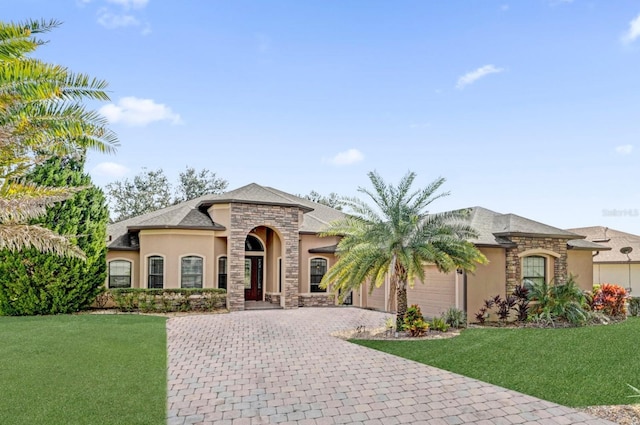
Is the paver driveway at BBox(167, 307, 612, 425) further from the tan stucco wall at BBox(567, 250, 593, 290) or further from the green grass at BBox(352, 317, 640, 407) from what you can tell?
the tan stucco wall at BBox(567, 250, 593, 290)

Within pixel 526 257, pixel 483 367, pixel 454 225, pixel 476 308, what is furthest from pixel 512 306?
pixel 483 367

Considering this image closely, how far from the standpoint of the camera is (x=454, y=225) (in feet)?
42.1

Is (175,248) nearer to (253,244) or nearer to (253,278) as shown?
(253,244)

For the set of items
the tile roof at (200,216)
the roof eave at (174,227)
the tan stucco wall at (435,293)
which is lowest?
the tan stucco wall at (435,293)

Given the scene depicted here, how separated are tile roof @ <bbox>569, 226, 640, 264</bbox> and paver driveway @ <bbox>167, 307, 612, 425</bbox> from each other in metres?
20.6

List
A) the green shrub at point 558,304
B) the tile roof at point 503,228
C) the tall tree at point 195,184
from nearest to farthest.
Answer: the green shrub at point 558,304, the tile roof at point 503,228, the tall tree at point 195,184

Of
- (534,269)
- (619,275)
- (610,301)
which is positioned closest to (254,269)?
(534,269)

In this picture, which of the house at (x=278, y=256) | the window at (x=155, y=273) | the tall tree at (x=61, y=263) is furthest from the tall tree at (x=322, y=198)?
the tall tree at (x=61, y=263)

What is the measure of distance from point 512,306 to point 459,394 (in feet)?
28.8

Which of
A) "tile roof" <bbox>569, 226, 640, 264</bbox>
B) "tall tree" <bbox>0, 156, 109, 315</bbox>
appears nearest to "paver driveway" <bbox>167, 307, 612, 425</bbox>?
"tall tree" <bbox>0, 156, 109, 315</bbox>

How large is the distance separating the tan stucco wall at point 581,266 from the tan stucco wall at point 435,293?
6.33 metres

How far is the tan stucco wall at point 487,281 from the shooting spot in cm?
1472

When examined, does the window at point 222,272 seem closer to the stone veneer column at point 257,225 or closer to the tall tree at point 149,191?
the stone veneer column at point 257,225

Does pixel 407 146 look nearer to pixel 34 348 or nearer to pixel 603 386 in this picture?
pixel 603 386
